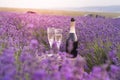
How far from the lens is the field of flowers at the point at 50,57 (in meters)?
0.95

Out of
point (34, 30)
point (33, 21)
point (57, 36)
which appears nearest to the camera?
point (57, 36)

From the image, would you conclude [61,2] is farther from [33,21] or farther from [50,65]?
[50,65]

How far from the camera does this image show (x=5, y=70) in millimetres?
977

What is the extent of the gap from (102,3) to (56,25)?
65 centimetres

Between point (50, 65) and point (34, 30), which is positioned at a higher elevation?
point (50, 65)

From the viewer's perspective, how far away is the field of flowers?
95 centimetres

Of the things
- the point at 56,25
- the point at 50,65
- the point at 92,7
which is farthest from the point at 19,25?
the point at 50,65

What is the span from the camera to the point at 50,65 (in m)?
1.17

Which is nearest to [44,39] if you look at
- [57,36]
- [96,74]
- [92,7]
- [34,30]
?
[34,30]

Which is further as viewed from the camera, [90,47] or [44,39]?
[44,39]

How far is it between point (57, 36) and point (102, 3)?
159 cm

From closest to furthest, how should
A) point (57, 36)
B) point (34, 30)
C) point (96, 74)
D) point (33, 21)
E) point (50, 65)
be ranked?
1. point (96, 74)
2. point (50, 65)
3. point (57, 36)
4. point (34, 30)
5. point (33, 21)

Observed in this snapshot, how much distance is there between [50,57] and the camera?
1270mm

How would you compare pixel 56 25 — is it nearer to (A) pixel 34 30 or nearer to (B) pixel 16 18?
(A) pixel 34 30
